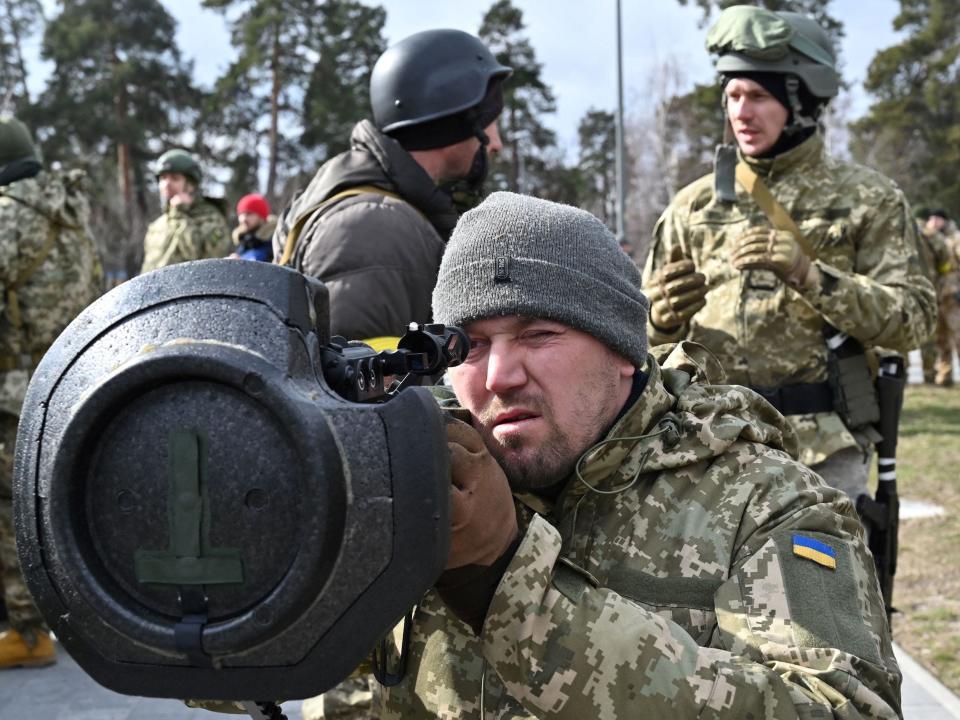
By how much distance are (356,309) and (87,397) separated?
169cm

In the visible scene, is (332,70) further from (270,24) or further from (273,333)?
(273,333)

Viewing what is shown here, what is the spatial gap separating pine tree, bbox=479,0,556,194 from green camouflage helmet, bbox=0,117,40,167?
27268 millimetres

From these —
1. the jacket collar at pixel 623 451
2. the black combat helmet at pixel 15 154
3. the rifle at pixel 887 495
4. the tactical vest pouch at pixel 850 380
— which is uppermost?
the black combat helmet at pixel 15 154

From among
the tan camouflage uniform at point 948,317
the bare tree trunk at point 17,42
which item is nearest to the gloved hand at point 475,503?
the tan camouflage uniform at point 948,317

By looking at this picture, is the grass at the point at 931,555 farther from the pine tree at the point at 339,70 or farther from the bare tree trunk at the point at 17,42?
the bare tree trunk at the point at 17,42

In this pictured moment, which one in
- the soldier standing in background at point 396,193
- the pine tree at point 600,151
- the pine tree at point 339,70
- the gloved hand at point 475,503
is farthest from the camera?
the pine tree at point 600,151

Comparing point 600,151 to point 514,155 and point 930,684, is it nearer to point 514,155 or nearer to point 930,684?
point 514,155

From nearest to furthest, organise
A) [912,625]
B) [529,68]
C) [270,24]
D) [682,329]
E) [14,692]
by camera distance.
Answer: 1. [682,329]
2. [14,692]
3. [912,625]
4. [270,24]
5. [529,68]

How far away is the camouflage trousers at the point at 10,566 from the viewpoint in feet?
16.0

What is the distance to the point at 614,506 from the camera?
74.6 inches

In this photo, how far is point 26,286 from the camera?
5.25 meters

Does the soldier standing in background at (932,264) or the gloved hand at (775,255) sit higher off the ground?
the gloved hand at (775,255)

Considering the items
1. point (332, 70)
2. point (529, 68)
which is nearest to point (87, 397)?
point (332, 70)

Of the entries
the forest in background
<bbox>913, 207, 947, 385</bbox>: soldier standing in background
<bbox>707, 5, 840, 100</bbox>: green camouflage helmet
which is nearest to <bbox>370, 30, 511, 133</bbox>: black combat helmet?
<bbox>707, 5, 840, 100</bbox>: green camouflage helmet
